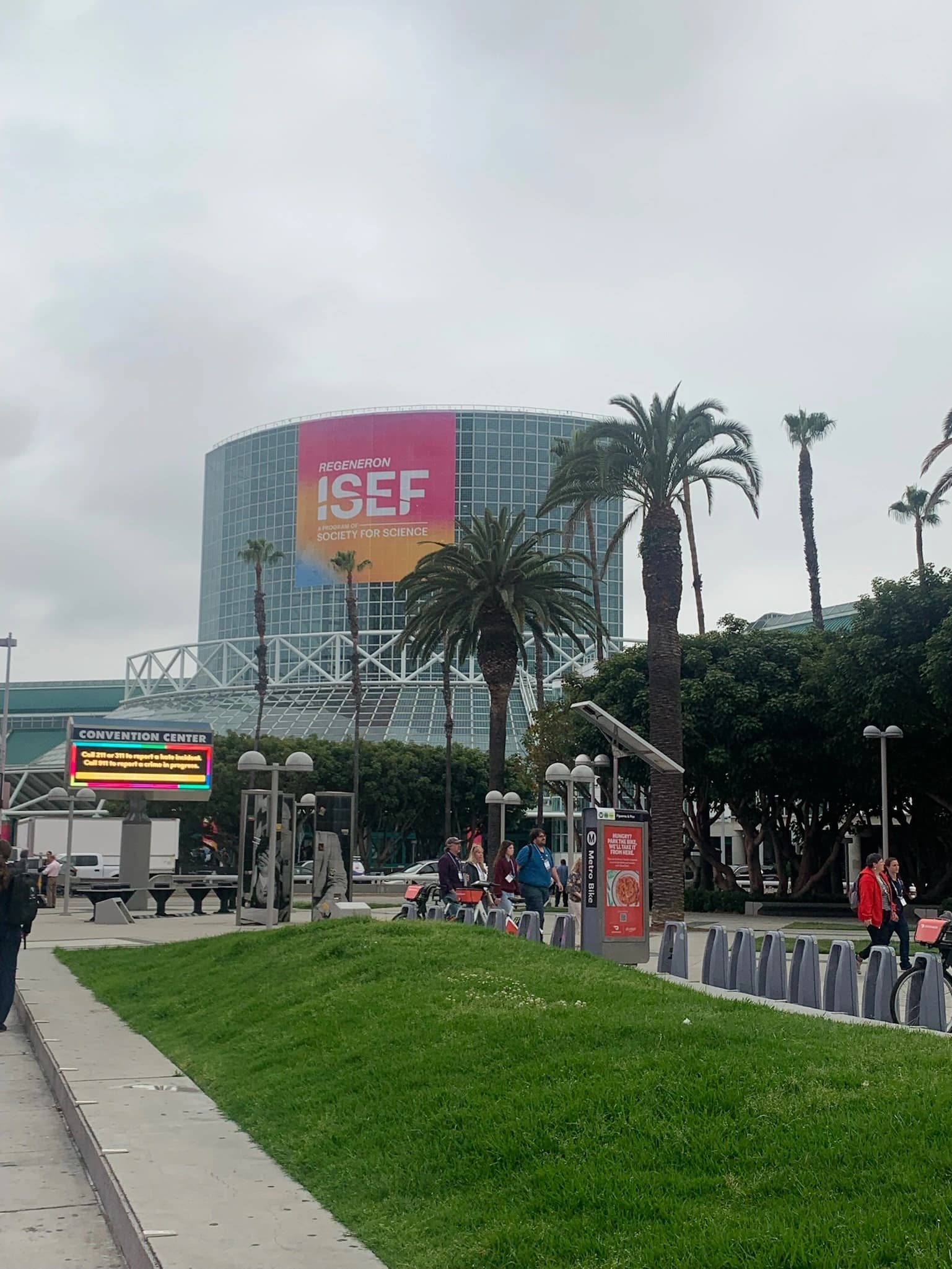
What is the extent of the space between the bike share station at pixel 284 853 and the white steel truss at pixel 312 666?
6397 centimetres

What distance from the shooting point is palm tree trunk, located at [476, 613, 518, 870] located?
40.2 meters

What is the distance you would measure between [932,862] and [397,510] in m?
73.1

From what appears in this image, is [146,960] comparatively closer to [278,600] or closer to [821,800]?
[821,800]

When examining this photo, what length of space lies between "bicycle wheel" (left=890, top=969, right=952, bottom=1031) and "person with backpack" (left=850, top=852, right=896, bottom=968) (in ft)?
12.5

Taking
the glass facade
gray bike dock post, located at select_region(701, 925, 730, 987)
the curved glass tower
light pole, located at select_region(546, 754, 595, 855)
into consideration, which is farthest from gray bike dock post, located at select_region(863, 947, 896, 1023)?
the glass facade

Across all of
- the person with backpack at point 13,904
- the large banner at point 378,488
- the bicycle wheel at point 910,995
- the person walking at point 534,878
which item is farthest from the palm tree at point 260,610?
the bicycle wheel at point 910,995

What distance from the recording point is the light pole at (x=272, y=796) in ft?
81.0

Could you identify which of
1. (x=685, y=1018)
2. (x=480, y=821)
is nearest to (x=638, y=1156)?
(x=685, y=1018)

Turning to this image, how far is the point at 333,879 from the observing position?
29.2 m

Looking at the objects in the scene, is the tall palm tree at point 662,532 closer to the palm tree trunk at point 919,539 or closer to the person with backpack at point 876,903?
the person with backpack at point 876,903

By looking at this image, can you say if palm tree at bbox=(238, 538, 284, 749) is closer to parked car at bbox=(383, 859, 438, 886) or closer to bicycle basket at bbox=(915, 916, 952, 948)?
parked car at bbox=(383, 859, 438, 886)

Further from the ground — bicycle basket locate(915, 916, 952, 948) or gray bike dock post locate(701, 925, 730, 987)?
bicycle basket locate(915, 916, 952, 948)

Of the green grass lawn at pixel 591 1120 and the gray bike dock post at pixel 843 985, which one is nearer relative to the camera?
the green grass lawn at pixel 591 1120

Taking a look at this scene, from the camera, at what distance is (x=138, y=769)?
132 feet
